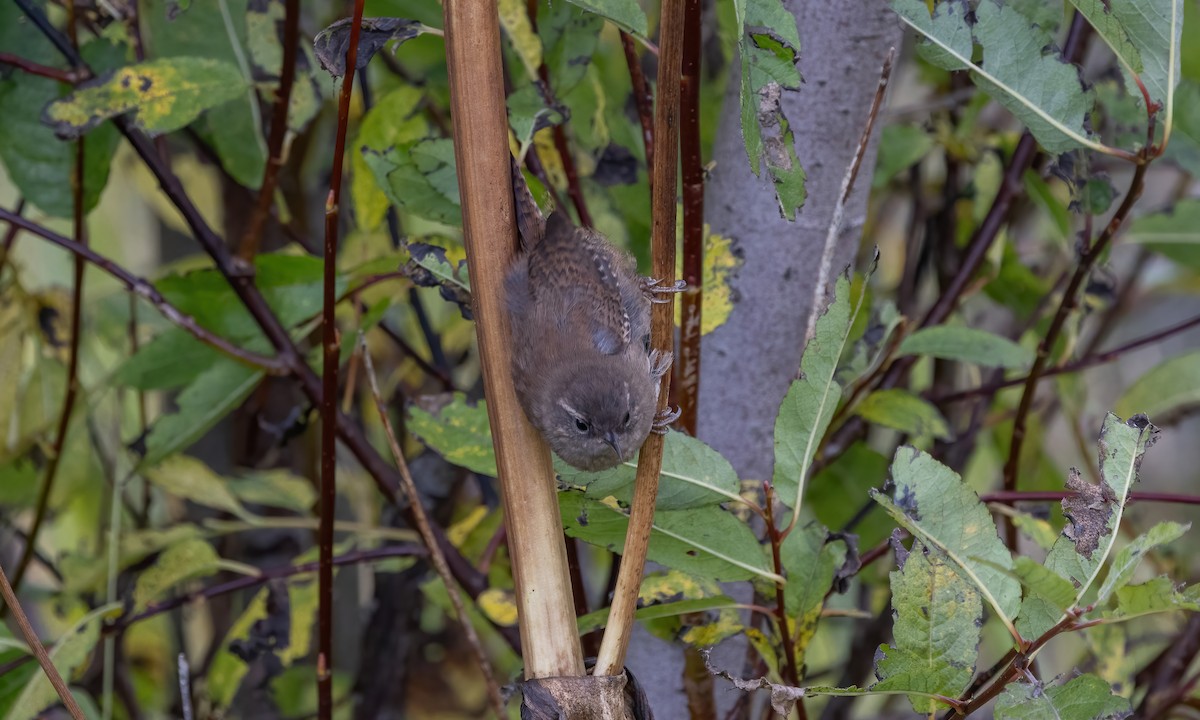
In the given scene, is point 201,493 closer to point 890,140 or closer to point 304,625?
point 304,625

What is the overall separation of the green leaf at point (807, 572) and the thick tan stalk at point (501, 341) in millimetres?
458

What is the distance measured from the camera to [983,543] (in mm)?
1276

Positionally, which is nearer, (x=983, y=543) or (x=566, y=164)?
(x=983, y=543)

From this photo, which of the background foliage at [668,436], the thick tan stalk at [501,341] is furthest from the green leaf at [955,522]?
the thick tan stalk at [501,341]

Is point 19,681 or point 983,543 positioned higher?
point 983,543

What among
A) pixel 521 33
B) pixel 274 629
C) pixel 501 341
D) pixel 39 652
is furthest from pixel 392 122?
pixel 39 652

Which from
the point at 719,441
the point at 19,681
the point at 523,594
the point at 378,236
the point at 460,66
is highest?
the point at 378,236

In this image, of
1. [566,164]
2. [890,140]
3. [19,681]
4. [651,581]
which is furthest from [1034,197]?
[19,681]

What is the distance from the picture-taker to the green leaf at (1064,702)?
3.93 ft

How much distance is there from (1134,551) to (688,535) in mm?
555

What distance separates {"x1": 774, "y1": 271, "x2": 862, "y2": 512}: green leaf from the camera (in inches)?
54.4

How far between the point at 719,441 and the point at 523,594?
0.83m

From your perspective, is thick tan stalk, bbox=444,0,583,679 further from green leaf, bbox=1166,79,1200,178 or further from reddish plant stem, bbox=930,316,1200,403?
green leaf, bbox=1166,79,1200,178

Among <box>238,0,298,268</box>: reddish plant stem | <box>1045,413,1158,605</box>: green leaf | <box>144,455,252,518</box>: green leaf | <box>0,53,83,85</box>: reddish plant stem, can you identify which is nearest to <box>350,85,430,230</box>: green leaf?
<box>238,0,298,268</box>: reddish plant stem
